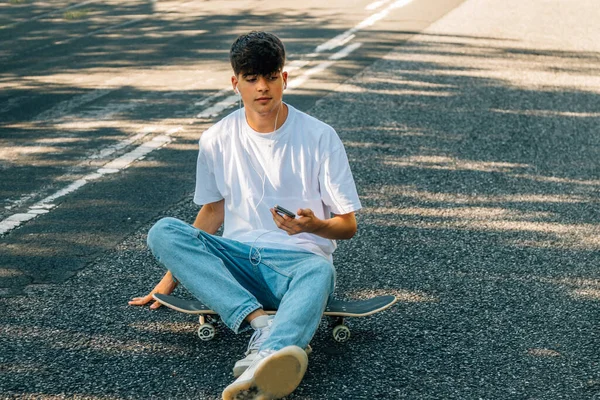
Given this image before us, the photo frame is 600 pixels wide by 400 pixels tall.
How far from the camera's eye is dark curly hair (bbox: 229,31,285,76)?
12.8ft

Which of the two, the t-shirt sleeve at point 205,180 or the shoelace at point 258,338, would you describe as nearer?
the shoelace at point 258,338

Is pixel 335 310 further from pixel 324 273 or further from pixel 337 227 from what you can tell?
pixel 337 227

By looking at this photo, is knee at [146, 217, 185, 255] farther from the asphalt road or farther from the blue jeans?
the asphalt road

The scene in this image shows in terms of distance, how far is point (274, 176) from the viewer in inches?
162

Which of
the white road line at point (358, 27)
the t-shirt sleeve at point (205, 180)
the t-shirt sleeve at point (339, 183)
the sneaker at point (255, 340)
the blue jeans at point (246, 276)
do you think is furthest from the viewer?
the white road line at point (358, 27)

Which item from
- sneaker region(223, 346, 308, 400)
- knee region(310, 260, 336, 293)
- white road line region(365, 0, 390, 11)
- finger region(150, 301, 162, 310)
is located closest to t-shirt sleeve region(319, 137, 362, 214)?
knee region(310, 260, 336, 293)

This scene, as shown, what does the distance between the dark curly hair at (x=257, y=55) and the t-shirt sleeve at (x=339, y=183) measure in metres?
0.45

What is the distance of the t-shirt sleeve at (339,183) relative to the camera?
13.1 feet

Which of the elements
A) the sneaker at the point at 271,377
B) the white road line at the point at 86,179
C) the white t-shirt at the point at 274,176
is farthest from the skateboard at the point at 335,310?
the white road line at the point at 86,179

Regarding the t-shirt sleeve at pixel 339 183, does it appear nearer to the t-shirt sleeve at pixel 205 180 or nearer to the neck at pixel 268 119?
the neck at pixel 268 119

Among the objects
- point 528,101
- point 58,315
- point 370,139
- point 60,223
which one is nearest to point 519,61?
point 528,101

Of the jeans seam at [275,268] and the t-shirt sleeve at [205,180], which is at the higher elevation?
the t-shirt sleeve at [205,180]

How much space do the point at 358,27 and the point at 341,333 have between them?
8879 mm

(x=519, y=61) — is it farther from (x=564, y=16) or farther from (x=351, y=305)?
(x=351, y=305)
